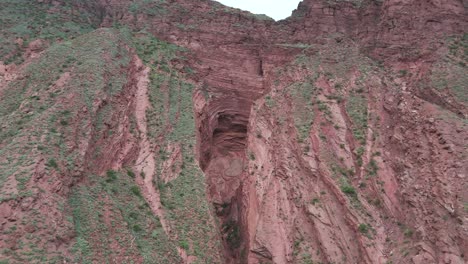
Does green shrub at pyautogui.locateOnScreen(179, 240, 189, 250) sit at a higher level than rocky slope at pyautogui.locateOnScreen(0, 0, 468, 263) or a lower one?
lower

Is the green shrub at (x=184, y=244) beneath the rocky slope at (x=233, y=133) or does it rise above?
beneath

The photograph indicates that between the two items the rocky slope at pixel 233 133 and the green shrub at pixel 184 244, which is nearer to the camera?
the rocky slope at pixel 233 133

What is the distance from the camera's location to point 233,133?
35656 millimetres

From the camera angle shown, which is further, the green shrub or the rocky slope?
the green shrub

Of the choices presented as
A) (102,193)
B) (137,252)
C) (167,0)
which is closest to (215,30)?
(167,0)

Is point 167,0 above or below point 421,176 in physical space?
above

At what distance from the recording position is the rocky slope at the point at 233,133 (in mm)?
20672

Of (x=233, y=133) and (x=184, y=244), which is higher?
(x=233, y=133)

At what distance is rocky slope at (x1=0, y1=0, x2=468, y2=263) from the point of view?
67.8 feet

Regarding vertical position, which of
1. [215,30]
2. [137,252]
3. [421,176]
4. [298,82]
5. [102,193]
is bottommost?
[137,252]

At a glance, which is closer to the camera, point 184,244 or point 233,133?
point 184,244

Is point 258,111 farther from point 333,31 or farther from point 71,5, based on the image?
point 71,5

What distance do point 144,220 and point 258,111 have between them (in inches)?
460

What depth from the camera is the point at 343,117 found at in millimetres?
27656
